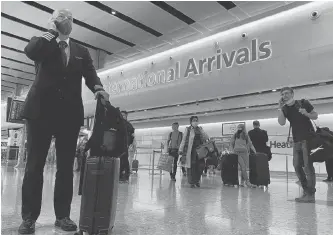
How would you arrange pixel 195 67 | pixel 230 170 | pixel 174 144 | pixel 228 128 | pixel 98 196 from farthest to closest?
pixel 228 128
pixel 195 67
pixel 174 144
pixel 230 170
pixel 98 196

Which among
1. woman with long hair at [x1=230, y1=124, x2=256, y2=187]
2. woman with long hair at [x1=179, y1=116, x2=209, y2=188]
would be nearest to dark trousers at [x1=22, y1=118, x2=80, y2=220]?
woman with long hair at [x1=179, y1=116, x2=209, y2=188]

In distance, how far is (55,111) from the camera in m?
1.96

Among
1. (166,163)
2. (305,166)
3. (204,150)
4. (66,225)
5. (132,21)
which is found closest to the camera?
(66,225)

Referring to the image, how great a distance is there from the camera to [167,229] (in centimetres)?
194

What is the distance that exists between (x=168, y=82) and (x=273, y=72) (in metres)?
3.68

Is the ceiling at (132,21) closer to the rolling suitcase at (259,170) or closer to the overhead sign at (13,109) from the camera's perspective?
the overhead sign at (13,109)

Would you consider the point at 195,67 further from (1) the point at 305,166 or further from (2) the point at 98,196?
(2) the point at 98,196

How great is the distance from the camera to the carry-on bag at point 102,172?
1.73 m

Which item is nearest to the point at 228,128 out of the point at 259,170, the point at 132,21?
the point at 132,21

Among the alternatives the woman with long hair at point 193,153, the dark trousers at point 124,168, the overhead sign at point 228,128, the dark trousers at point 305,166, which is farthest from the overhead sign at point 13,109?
the overhead sign at point 228,128

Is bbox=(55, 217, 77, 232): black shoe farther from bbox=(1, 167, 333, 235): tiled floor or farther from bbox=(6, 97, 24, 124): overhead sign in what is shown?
bbox=(6, 97, 24, 124): overhead sign

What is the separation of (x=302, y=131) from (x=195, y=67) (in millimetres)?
5769

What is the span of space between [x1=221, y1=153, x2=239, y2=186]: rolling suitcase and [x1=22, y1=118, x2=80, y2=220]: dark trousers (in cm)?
430

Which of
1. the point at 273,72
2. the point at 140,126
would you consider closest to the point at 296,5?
the point at 273,72
